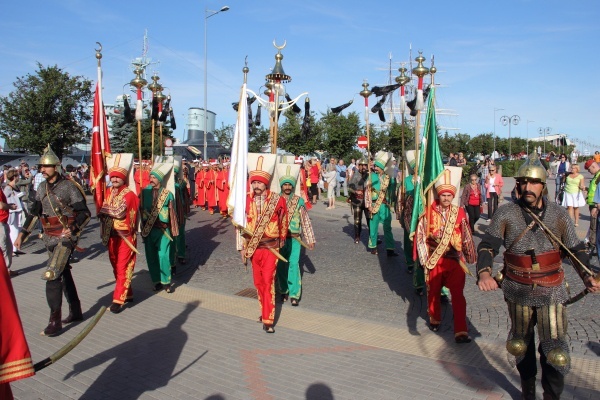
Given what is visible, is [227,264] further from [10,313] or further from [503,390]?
[10,313]

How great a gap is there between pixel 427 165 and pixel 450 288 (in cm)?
152

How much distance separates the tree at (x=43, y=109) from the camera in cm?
2625

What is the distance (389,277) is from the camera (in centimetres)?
946

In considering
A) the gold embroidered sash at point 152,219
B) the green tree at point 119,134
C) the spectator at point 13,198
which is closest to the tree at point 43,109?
the green tree at point 119,134

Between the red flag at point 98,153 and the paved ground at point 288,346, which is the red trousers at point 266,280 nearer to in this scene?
the paved ground at point 288,346

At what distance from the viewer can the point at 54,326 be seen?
643 cm

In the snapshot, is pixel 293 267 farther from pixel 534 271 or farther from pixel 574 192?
pixel 574 192

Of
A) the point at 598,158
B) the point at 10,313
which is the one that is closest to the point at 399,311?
the point at 10,313

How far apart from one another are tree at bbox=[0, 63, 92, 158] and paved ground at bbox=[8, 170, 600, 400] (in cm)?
1910

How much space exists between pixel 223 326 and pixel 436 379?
9.29ft

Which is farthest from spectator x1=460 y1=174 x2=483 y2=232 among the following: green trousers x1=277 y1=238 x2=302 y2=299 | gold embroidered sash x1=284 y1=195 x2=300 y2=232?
green trousers x1=277 y1=238 x2=302 y2=299

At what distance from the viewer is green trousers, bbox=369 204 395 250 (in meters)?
11.1

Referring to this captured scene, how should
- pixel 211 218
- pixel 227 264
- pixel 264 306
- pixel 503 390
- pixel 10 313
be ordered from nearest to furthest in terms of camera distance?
pixel 10 313 → pixel 503 390 → pixel 264 306 → pixel 227 264 → pixel 211 218

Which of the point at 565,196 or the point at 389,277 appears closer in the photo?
the point at 389,277
